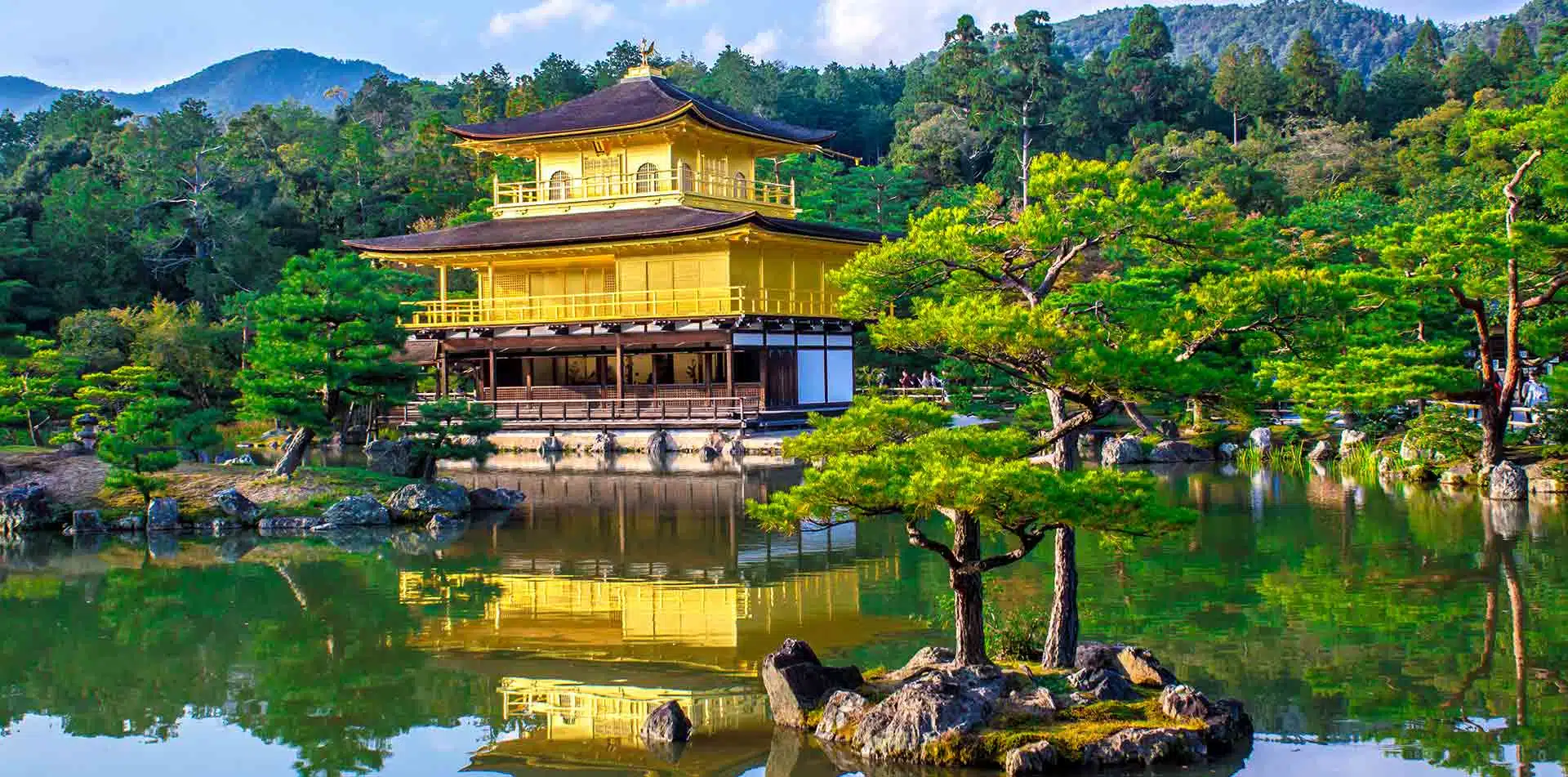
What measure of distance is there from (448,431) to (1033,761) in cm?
1560

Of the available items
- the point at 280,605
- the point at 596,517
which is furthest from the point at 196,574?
the point at 596,517

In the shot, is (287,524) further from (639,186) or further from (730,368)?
(639,186)

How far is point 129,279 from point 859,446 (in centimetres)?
3720

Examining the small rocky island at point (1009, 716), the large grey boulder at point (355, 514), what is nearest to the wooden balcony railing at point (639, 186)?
the large grey boulder at point (355, 514)

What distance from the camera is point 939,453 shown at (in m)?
8.97

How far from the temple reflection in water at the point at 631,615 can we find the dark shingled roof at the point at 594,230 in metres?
11.6

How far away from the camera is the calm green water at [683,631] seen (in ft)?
28.7

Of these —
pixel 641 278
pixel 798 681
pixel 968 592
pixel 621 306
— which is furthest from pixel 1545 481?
pixel 641 278

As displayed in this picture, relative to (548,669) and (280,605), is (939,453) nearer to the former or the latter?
(548,669)

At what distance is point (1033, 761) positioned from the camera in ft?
25.9

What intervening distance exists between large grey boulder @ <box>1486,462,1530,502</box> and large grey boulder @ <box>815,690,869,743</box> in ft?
43.8

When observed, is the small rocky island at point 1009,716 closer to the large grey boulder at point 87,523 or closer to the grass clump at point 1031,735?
the grass clump at point 1031,735

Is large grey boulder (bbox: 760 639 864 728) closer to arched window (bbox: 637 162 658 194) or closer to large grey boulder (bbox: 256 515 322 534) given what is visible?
large grey boulder (bbox: 256 515 322 534)

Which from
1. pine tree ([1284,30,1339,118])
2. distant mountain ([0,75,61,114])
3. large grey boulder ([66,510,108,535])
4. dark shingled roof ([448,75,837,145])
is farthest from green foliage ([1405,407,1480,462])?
distant mountain ([0,75,61,114])
